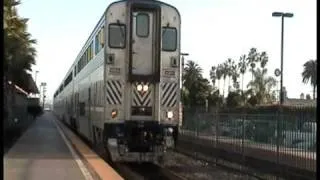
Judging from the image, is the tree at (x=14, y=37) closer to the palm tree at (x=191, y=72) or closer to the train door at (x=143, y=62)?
the train door at (x=143, y=62)

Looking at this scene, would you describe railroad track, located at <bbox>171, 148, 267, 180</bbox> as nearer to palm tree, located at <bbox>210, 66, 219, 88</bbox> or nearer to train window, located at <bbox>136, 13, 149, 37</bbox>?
train window, located at <bbox>136, 13, 149, 37</bbox>

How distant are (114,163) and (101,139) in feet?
3.53

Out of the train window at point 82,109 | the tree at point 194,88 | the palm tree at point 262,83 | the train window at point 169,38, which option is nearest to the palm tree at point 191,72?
the tree at point 194,88

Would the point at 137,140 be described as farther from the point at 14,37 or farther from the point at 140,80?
the point at 14,37

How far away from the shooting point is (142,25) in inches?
727

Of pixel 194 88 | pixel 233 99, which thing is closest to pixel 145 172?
pixel 194 88

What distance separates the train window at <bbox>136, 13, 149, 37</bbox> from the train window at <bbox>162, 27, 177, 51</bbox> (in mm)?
486

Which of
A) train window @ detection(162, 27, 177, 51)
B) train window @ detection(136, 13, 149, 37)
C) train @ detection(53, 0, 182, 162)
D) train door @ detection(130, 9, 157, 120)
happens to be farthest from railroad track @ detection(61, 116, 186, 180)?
train window @ detection(136, 13, 149, 37)

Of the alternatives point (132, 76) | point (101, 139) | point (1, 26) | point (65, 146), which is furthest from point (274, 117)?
point (65, 146)

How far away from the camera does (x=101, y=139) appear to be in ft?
62.9

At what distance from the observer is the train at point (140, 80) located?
1814 cm

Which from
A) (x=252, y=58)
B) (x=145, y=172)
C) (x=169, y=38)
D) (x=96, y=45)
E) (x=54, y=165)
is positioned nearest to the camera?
(x=54, y=165)

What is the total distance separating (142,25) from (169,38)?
0.84 metres

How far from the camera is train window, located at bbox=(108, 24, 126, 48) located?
1852 cm
